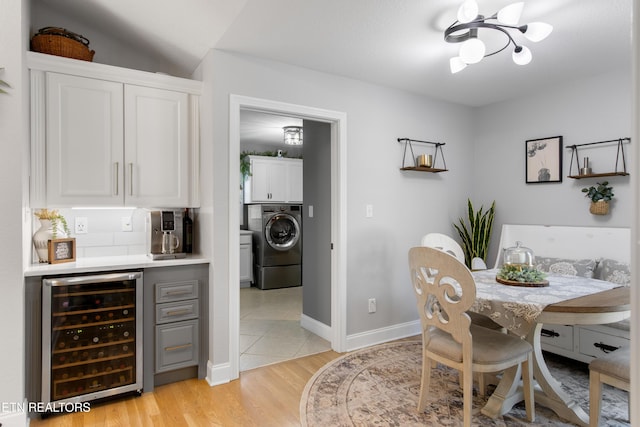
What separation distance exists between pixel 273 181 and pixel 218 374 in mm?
3788

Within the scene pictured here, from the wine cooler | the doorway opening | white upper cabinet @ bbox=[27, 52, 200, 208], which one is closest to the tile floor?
the doorway opening

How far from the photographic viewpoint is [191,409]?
2307 millimetres

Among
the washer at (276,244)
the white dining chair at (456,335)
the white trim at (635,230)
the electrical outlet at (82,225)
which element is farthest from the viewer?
the washer at (276,244)

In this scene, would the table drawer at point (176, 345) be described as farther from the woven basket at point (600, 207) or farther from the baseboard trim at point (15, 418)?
the woven basket at point (600, 207)

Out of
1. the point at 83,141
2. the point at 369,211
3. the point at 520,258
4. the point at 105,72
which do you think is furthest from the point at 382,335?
the point at 105,72

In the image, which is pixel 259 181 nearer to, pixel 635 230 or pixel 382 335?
pixel 382 335

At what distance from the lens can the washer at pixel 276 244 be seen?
224 inches

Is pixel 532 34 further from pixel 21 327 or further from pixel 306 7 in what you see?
pixel 21 327

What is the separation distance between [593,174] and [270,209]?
13.2ft

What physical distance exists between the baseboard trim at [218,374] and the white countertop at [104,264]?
743 mm

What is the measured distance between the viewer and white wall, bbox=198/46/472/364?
8.82 feet

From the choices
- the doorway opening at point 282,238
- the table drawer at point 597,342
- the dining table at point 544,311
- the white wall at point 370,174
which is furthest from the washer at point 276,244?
the table drawer at point 597,342

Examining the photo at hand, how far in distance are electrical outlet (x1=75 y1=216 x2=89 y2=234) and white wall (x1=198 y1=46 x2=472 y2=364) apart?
39.3 inches

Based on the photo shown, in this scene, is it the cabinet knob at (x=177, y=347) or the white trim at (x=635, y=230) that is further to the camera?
the cabinet knob at (x=177, y=347)
